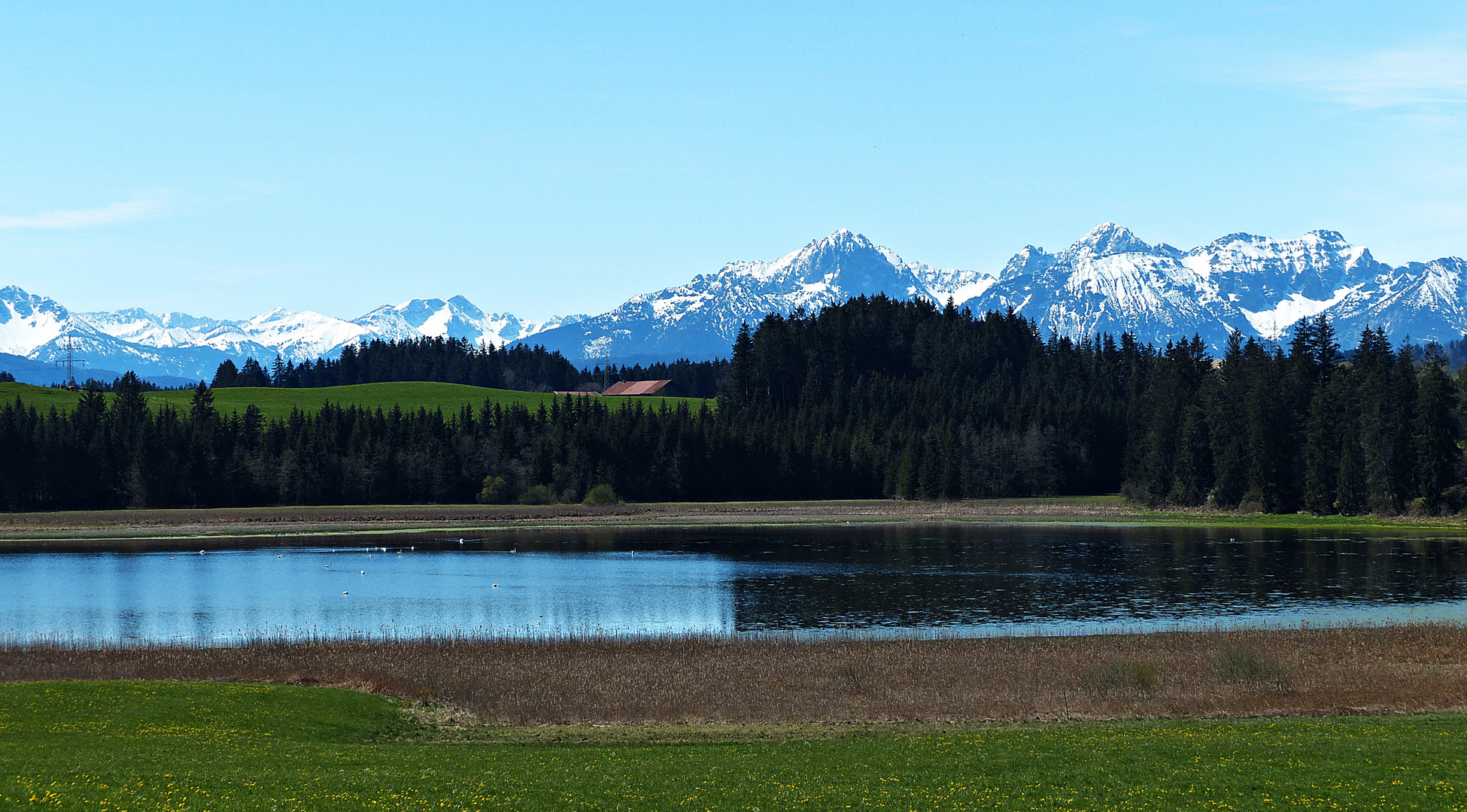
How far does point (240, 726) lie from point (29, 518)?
125343mm

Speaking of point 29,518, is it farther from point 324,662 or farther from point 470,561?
point 324,662

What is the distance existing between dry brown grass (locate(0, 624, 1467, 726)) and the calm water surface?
6313mm

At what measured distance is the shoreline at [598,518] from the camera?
120 m

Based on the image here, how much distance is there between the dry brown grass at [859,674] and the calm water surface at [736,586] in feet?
20.7

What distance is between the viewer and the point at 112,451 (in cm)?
16138

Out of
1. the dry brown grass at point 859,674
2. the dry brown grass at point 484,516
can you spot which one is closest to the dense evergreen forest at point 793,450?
the dry brown grass at point 484,516

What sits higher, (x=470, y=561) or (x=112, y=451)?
(x=112, y=451)

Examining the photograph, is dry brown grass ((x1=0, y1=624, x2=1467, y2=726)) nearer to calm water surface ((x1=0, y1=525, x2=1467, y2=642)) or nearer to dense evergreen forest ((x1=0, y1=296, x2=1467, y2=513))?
calm water surface ((x1=0, y1=525, x2=1467, y2=642))

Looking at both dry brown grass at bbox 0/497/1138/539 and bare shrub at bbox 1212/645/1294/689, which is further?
dry brown grass at bbox 0/497/1138/539

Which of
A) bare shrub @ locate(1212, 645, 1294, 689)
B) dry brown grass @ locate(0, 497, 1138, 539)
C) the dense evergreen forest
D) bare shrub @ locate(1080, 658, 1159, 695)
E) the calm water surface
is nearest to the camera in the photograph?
bare shrub @ locate(1080, 658, 1159, 695)

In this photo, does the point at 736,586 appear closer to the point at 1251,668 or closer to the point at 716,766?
the point at 1251,668

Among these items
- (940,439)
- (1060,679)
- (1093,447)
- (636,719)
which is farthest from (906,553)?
(1093,447)

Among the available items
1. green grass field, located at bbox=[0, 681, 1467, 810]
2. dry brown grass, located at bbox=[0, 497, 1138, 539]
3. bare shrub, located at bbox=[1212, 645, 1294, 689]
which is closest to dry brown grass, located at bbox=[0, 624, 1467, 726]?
bare shrub, located at bbox=[1212, 645, 1294, 689]

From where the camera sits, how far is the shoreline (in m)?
120
